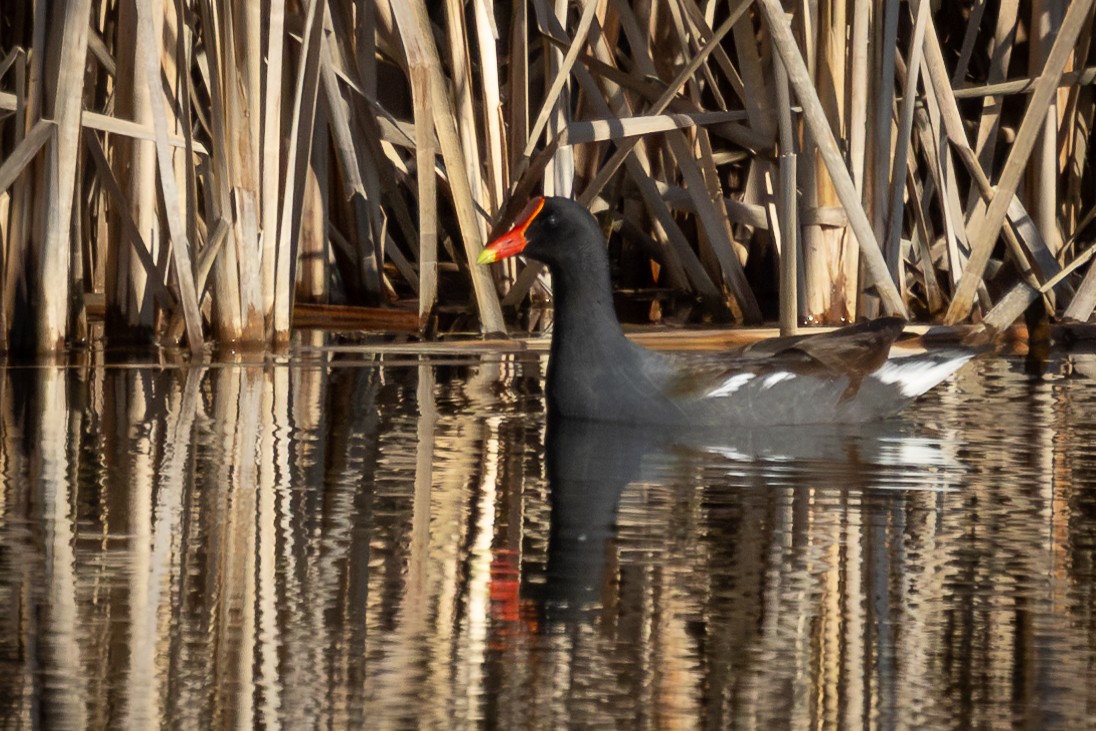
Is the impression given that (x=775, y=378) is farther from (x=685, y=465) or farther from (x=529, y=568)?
(x=529, y=568)

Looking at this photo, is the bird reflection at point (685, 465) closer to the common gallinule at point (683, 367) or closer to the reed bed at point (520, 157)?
the common gallinule at point (683, 367)

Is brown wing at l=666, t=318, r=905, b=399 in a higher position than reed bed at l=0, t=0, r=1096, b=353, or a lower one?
lower

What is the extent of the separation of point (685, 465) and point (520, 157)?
308cm

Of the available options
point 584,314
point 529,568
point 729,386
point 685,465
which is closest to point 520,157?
point 584,314

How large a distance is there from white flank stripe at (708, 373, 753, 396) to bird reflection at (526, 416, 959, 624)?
0.39ft

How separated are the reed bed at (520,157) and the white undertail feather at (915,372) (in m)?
0.72

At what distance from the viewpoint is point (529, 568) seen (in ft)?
12.0

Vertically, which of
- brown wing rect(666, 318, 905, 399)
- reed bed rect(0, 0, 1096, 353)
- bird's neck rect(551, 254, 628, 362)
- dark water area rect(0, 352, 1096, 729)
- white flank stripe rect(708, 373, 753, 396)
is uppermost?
reed bed rect(0, 0, 1096, 353)

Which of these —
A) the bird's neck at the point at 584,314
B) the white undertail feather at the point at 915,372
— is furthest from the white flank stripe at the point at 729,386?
the white undertail feather at the point at 915,372

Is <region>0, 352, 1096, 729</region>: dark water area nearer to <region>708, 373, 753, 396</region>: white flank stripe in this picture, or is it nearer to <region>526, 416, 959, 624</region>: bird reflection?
<region>526, 416, 959, 624</region>: bird reflection

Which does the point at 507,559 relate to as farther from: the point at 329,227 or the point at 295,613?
the point at 329,227

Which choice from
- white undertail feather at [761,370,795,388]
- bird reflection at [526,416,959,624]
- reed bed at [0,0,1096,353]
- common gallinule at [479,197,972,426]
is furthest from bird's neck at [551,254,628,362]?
reed bed at [0,0,1096,353]

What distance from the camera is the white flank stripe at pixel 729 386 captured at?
5.69 m

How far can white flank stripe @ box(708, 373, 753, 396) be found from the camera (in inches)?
224
